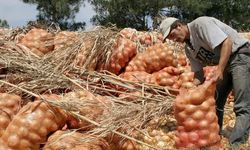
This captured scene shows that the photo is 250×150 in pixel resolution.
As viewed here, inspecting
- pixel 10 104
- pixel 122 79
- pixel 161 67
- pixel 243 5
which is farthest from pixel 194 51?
pixel 243 5

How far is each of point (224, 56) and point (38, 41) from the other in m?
2.73

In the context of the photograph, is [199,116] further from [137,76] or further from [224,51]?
[137,76]

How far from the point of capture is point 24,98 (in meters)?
5.50

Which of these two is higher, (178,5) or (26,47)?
(26,47)

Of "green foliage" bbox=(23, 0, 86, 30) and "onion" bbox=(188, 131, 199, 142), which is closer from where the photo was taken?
"onion" bbox=(188, 131, 199, 142)

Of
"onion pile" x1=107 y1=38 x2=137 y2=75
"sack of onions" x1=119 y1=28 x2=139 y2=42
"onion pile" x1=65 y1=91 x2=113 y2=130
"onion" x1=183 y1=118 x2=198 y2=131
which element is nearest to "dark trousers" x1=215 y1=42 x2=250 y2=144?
"onion" x1=183 y1=118 x2=198 y2=131

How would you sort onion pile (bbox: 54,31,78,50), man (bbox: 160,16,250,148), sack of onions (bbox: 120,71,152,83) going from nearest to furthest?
1. man (bbox: 160,16,250,148)
2. sack of onions (bbox: 120,71,152,83)
3. onion pile (bbox: 54,31,78,50)

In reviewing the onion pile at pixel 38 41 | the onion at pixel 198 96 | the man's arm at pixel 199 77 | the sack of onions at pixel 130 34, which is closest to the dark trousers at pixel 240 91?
the man's arm at pixel 199 77

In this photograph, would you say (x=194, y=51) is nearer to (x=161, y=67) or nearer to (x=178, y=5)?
(x=161, y=67)

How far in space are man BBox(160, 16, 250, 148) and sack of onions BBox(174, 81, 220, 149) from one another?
0.74ft

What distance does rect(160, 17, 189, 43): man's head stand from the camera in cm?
553

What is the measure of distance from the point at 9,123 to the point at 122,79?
1.70m

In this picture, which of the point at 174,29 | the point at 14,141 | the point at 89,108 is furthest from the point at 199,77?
the point at 14,141

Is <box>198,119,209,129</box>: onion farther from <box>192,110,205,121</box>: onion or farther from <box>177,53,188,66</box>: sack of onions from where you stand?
<box>177,53,188,66</box>: sack of onions
